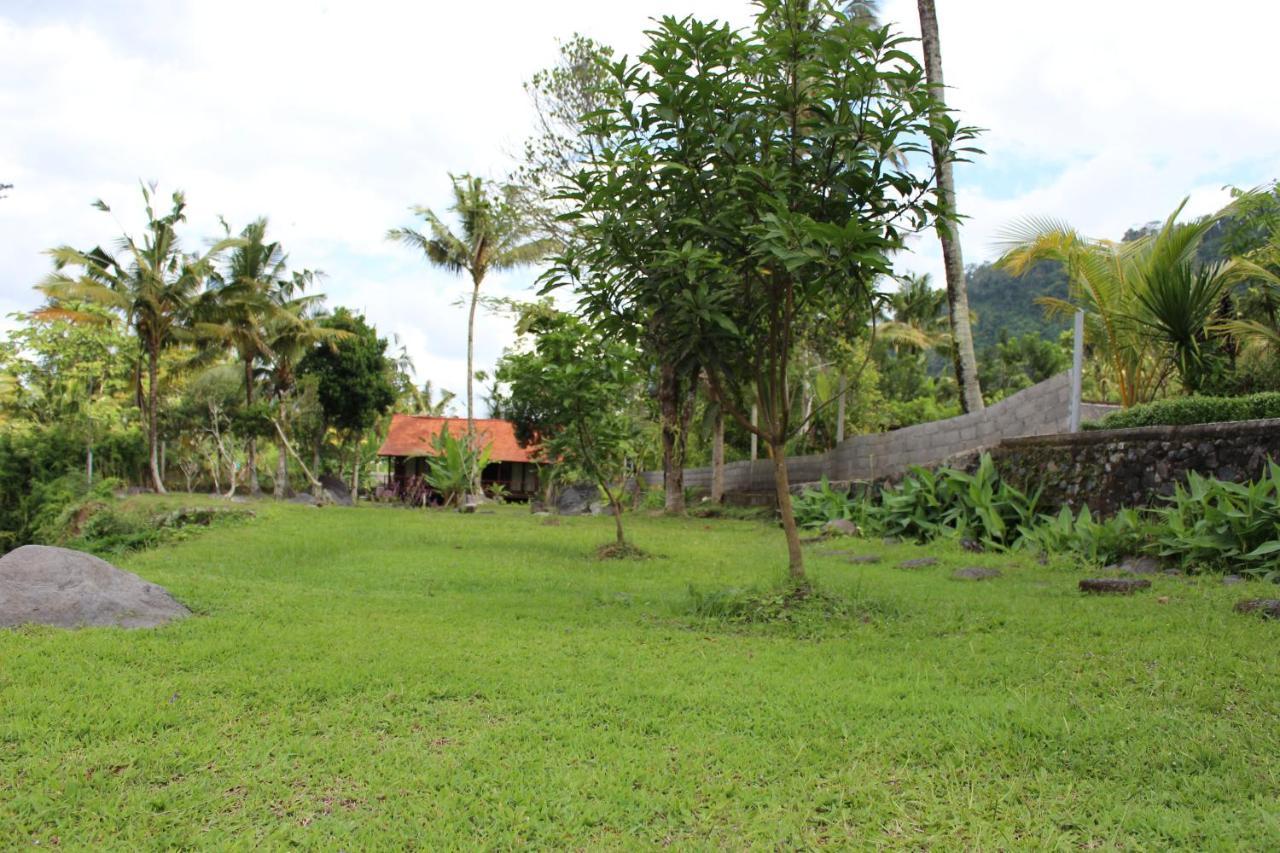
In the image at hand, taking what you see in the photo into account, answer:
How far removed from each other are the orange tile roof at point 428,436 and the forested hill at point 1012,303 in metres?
24.0

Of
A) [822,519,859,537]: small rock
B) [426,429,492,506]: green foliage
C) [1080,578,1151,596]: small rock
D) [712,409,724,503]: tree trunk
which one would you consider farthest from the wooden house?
[1080,578,1151,596]: small rock

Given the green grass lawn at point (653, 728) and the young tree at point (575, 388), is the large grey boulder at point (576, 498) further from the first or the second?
the green grass lawn at point (653, 728)

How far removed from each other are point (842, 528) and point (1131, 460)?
14.6 feet

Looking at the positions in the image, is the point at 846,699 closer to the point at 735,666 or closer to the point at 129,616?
the point at 735,666

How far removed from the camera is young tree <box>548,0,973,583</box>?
5.41 m

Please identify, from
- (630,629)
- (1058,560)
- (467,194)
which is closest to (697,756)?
(630,629)

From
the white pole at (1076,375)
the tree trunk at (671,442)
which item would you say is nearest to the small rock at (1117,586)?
the white pole at (1076,375)

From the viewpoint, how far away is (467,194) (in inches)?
979

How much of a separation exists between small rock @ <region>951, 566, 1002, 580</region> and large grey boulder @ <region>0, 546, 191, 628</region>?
6720 millimetres

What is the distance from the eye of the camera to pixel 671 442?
66.8 ft

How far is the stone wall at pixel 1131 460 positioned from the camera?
789 cm

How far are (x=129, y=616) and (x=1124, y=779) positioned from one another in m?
6.13

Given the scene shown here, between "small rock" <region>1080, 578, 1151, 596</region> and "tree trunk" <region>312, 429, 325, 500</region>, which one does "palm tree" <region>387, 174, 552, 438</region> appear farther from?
"small rock" <region>1080, 578, 1151, 596</region>

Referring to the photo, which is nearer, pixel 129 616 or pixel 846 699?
pixel 846 699
